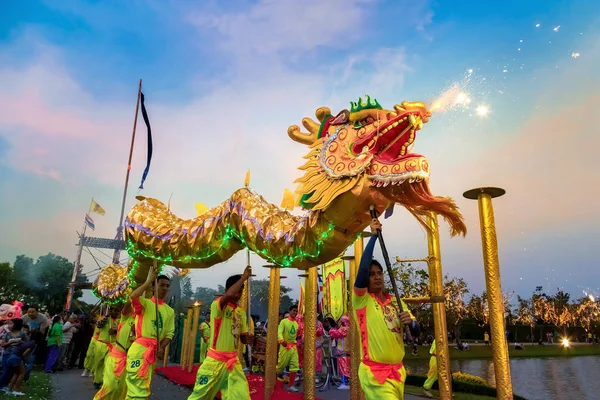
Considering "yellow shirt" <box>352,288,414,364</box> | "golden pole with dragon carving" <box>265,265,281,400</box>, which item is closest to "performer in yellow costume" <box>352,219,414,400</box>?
"yellow shirt" <box>352,288,414,364</box>

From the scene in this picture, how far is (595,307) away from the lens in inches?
1580

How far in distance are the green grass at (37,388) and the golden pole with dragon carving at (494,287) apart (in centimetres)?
701

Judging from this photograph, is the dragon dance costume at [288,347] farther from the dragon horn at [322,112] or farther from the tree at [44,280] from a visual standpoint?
the tree at [44,280]

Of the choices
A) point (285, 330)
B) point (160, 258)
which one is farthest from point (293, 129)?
point (285, 330)

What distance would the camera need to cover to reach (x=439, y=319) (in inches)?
185

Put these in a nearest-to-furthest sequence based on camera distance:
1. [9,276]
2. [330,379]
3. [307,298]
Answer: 1. [307,298]
2. [330,379]
3. [9,276]

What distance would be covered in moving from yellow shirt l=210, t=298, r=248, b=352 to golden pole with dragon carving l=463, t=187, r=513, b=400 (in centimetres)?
255

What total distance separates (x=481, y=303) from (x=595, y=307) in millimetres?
16274

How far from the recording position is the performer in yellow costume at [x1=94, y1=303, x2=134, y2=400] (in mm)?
5059

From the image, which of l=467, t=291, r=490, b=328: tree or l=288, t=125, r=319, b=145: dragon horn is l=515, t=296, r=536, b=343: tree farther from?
l=288, t=125, r=319, b=145: dragon horn

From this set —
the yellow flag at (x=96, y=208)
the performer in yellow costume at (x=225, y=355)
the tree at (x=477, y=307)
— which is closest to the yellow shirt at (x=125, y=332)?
the performer in yellow costume at (x=225, y=355)

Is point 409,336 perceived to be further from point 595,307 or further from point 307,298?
point 595,307

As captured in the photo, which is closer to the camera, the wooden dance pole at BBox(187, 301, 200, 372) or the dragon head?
the dragon head

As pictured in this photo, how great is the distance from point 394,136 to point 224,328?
2839 millimetres
